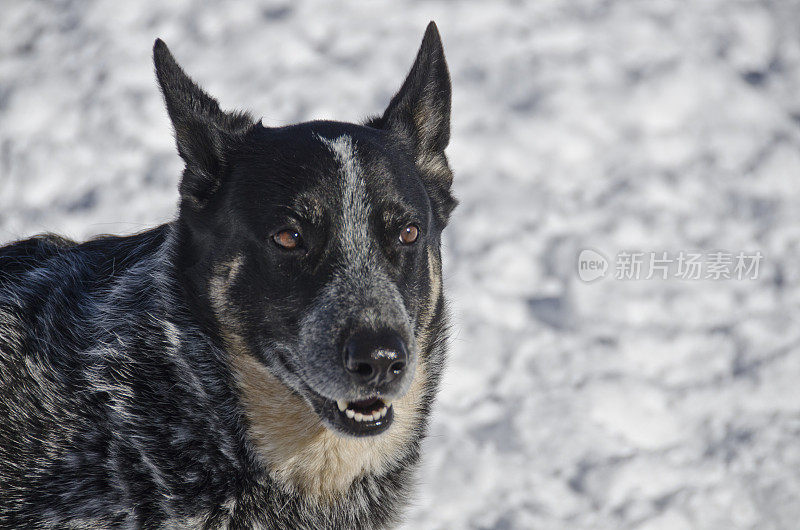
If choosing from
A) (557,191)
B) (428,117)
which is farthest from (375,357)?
(557,191)

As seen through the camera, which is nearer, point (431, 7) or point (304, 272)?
point (304, 272)

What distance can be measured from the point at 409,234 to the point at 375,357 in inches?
24.3

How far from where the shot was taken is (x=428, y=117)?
3557mm

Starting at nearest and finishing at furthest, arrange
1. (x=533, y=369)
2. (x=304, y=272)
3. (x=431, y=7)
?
(x=304, y=272)
(x=533, y=369)
(x=431, y=7)

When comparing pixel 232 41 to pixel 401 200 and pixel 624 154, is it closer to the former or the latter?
pixel 624 154

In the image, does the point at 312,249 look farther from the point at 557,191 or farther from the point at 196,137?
the point at 557,191

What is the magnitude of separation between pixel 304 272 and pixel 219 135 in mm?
741

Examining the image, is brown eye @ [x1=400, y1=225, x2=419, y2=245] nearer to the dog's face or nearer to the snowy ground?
the dog's face

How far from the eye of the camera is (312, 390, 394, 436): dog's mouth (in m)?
2.87

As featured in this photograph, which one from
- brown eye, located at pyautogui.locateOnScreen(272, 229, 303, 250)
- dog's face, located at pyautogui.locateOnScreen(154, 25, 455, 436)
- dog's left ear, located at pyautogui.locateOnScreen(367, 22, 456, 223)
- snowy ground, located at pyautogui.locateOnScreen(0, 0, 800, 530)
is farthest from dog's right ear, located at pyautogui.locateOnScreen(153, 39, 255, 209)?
snowy ground, located at pyautogui.locateOnScreen(0, 0, 800, 530)

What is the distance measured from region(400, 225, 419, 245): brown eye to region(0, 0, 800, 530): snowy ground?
160 centimetres

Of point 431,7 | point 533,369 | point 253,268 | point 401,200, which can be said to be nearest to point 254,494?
point 253,268

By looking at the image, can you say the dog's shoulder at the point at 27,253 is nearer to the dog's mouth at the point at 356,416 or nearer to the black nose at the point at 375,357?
the dog's mouth at the point at 356,416

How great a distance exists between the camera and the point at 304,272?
9.50ft
